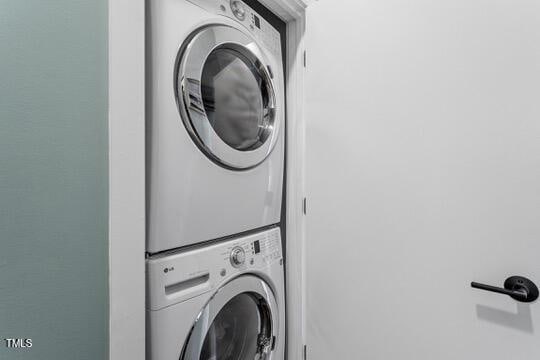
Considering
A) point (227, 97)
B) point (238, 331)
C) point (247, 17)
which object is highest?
point (247, 17)

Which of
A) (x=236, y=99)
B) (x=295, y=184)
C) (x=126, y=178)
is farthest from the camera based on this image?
(x=295, y=184)

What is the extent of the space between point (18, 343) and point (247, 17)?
123 cm

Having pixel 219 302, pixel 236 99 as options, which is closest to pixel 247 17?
pixel 236 99

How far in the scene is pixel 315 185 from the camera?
Result: 1.29 meters

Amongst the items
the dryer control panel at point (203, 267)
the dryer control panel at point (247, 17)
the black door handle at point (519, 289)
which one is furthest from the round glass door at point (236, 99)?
the black door handle at point (519, 289)

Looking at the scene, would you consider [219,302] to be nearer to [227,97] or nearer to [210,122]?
[210,122]

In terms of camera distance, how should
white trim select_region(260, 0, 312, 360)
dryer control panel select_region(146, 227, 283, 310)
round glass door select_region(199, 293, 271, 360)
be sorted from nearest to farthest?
dryer control panel select_region(146, 227, 283, 310)
round glass door select_region(199, 293, 271, 360)
white trim select_region(260, 0, 312, 360)

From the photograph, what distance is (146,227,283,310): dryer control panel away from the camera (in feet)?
2.47

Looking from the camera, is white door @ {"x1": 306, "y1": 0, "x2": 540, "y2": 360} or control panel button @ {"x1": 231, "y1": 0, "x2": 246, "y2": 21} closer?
white door @ {"x1": 306, "y1": 0, "x2": 540, "y2": 360}

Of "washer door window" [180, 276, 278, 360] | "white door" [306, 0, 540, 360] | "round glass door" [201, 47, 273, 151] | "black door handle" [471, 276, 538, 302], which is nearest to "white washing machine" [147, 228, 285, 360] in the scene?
"washer door window" [180, 276, 278, 360]

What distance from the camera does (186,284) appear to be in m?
0.85

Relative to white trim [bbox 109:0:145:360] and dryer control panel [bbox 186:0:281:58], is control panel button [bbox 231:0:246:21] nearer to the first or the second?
dryer control panel [bbox 186:0:281:58]

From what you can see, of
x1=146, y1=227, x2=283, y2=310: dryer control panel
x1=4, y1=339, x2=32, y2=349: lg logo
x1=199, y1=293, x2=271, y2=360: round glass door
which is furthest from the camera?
x1=199, y1=293, x2=271, y2=360: round glass door

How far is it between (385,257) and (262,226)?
1.76ft
